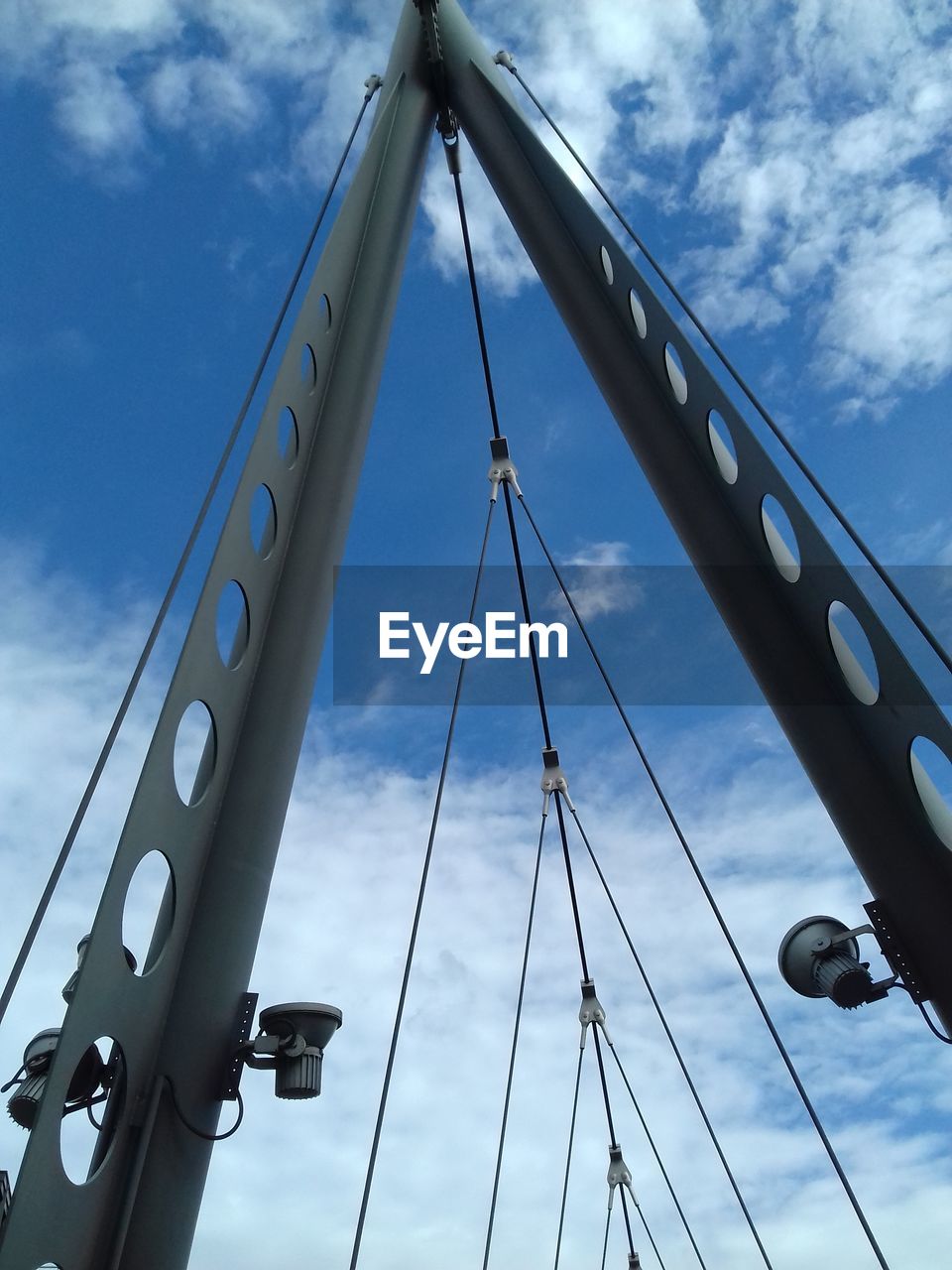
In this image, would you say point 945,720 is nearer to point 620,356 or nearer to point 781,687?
point 781,687

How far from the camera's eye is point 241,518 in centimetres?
605

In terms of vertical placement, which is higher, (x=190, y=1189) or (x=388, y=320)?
(x=388, y=320)

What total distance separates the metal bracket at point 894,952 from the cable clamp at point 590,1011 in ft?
49.7

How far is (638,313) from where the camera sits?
7.92m

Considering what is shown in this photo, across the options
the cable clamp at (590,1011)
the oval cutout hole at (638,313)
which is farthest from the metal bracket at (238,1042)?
the cable clamp at (590,1011)

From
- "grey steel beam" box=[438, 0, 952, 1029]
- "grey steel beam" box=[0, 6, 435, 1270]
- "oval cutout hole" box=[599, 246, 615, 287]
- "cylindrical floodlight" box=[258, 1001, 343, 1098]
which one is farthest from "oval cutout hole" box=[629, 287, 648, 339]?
"cylindrical floodlight" box=[258, 1001, 343, 1098]

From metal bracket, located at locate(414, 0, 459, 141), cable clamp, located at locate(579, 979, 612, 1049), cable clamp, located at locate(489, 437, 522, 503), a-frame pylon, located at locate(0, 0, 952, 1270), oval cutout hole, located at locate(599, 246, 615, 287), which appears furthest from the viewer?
cable clamp, located at locate(579, 979, 612, 1049)

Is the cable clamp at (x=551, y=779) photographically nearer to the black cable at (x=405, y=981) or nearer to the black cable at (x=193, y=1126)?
the black cable at (x=405, y=981)

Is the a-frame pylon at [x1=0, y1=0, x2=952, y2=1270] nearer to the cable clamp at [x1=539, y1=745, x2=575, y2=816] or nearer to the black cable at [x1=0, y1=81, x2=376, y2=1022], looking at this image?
the black cable at [x1=0, y1=81, x2=376, y2=1022]

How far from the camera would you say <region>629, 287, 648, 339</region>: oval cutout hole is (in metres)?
7.80

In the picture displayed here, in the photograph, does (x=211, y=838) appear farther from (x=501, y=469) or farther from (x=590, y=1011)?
(x=590, y=1011)

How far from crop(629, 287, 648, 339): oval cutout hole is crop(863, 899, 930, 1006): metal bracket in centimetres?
475

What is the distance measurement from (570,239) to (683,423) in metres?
2.65

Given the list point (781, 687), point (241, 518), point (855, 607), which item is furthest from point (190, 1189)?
point (855, 607)
